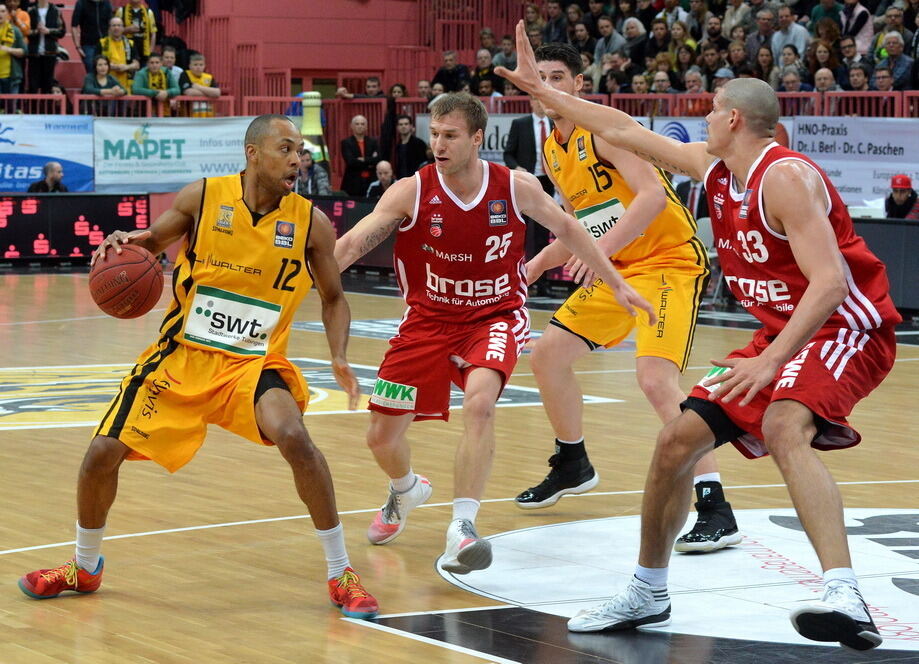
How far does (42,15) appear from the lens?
74.9 feet

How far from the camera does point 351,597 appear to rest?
18.0ft

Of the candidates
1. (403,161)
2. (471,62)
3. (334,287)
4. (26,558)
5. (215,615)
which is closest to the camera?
(215,615)

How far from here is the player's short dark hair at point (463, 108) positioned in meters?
6.31

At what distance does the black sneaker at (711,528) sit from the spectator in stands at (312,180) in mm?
16201

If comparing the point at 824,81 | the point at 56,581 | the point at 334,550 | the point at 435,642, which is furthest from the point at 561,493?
the point at 824,81

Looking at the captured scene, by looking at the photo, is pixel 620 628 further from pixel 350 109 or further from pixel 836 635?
pixel 350 109

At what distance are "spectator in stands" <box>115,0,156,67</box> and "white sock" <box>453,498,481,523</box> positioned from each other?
19297mm

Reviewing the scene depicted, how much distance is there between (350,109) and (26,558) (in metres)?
19.8

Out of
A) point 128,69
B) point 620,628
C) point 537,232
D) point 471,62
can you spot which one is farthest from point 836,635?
point 471,62

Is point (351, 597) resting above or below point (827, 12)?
below

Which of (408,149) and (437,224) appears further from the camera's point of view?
(408,149)

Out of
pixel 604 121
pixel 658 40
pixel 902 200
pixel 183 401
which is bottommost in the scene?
pixel 902 200

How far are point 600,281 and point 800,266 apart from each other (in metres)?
2.61

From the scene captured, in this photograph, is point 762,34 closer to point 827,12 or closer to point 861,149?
point 827,12
